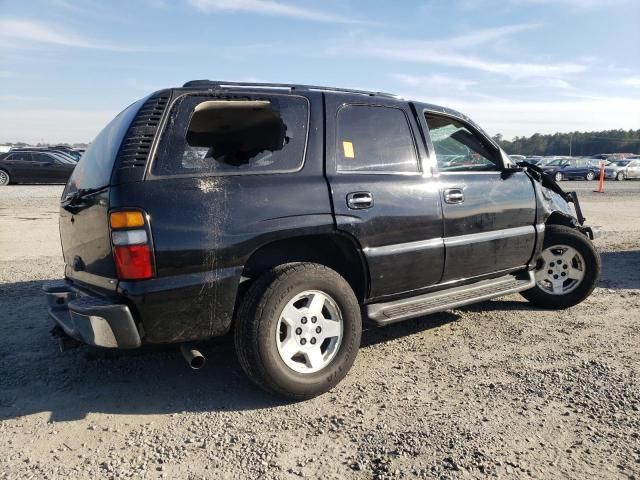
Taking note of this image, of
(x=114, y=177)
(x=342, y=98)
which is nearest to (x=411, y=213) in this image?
(x=342, y=98)

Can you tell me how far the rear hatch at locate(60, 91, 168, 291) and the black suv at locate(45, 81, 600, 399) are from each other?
11mm

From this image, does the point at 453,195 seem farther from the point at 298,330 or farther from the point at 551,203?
the point at 298,330

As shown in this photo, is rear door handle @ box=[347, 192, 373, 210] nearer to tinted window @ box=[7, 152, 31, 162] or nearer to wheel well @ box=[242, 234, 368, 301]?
wheel well @ box=[242, 234, 368, 301]

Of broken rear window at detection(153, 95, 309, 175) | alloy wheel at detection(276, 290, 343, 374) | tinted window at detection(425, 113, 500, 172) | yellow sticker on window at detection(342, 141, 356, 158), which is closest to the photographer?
broken rear window at detection(153, 95, 309, 175)

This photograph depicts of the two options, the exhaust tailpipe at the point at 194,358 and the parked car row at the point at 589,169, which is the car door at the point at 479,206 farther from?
the parked car row at the point at 589,169

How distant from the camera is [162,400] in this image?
320 cm

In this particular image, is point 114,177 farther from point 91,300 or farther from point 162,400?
point 162,400

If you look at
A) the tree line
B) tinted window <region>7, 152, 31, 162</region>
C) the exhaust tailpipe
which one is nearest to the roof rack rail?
the exhaust tailpipe

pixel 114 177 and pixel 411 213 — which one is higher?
pixel 114 177

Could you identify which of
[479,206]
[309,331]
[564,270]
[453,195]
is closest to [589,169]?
[564,270]

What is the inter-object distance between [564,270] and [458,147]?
66.3 inches

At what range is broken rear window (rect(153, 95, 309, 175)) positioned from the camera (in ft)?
9.77

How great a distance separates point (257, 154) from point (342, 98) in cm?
81

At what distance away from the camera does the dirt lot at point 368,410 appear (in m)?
2.50
